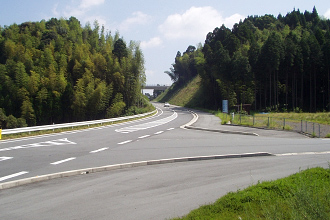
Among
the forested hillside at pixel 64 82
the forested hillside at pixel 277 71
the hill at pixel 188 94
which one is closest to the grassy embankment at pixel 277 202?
the forested hillside at pixel 64 82

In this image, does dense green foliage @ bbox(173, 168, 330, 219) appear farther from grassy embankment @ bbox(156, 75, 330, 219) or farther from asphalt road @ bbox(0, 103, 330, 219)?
asphalt road @ bbox(0, 103, 330, 219)

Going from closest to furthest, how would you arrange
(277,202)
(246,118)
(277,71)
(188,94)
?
(277,202)
(246,118)
(277,71)
(188,94)

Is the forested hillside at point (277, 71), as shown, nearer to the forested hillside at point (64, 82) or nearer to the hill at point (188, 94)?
the forested hillside at point (64, 82)

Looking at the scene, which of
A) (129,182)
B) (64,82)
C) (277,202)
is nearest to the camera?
(277,202)

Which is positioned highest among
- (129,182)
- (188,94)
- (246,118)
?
(188,94)

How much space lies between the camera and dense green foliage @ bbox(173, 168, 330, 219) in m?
A: 3.51

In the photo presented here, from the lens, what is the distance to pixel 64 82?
50969 mm

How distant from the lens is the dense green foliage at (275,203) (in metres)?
3.51

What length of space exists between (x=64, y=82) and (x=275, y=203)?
166ft

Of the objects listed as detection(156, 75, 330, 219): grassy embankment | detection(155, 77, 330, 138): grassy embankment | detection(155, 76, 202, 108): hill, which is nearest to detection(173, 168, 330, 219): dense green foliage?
detection(156, 75, 330, 219): grassy embankment

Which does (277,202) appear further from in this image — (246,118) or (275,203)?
(246,118)

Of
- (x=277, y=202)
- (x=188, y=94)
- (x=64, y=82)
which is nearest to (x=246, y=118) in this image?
(x=277, y=202)

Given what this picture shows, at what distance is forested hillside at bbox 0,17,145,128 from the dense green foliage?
44400mm

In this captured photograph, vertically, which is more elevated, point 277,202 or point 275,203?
point 277,202
